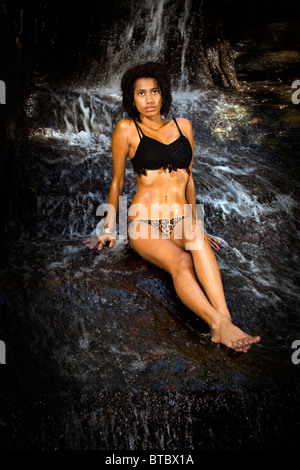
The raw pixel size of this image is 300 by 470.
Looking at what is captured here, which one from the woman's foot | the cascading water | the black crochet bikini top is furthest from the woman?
the woman's foot

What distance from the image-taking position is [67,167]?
507cm

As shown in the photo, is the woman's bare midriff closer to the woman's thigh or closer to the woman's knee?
the woman's thigh

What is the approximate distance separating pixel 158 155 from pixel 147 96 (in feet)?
1.75

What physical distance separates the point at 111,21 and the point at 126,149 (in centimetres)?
663

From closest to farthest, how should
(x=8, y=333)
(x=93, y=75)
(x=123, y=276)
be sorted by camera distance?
(x=8, y=333) → (x=123, y=276) → (x=93, y=75)

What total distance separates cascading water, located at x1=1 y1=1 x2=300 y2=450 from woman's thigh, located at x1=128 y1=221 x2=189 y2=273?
125 mm

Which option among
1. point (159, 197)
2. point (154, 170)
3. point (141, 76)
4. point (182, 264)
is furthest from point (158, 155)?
point (182, 264)

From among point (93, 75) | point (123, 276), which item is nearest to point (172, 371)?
point (123, 276)

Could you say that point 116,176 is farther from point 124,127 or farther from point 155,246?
point 155,246

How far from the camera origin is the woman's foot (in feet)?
8.21

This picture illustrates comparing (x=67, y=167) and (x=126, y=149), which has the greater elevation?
(x=67, y=167)

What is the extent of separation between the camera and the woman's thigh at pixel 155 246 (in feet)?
9.98
